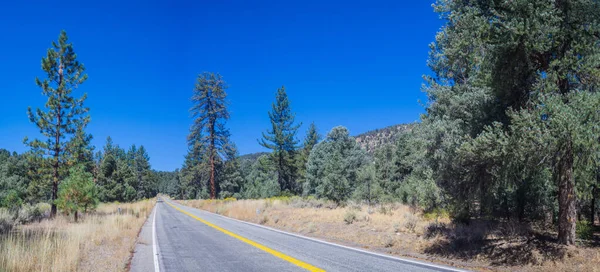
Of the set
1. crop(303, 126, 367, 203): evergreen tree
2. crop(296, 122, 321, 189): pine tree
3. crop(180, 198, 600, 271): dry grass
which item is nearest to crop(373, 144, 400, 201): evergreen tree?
crop(303, 126, 367, 203): evergreen tree

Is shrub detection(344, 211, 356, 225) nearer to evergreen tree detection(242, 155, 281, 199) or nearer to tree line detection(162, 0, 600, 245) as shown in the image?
tree line detection(162, 0, 600, 245)

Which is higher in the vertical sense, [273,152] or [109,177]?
[273,152]

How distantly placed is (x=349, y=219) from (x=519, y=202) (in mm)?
6774

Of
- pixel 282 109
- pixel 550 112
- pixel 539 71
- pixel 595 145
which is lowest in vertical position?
pixel 595 145

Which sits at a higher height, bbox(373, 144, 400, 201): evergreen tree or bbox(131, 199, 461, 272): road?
bbox(373, 144, 400, 201): evergreen tree

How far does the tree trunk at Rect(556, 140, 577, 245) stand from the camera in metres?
6.46

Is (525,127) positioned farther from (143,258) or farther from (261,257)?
(143,258)

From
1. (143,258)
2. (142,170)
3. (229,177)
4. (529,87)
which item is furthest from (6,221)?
(142,170)

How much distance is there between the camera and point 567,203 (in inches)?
266

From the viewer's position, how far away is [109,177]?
55156mm

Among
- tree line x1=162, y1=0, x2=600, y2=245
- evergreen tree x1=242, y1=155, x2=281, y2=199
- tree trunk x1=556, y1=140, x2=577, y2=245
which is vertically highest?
tree line x1=162, y1=0, x2=600, y2=245

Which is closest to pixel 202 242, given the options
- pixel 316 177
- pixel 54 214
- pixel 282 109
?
pixel 54 214

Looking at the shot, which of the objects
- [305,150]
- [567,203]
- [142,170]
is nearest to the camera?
[567,203]

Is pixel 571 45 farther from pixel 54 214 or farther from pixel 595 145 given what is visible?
pixel 54 214
